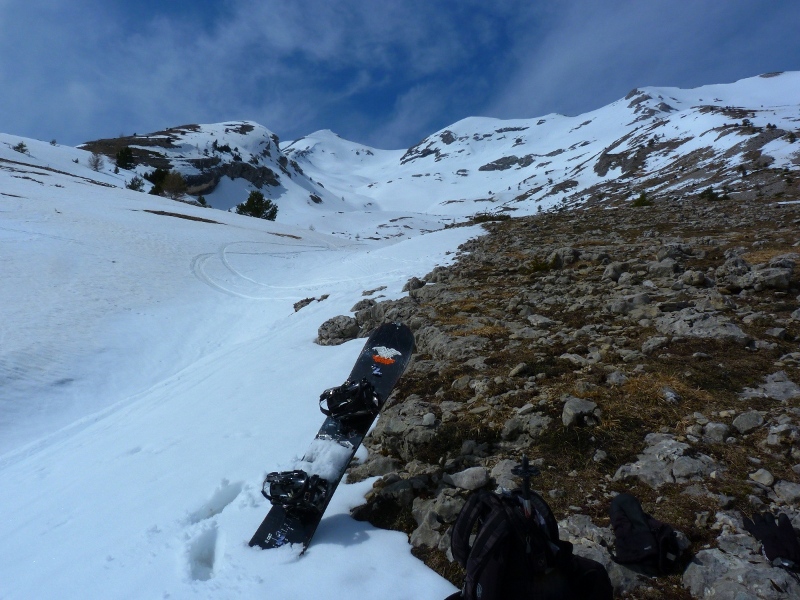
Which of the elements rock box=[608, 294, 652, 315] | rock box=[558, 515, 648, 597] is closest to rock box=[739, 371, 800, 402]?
rock box=[558, 515, 648, 597]

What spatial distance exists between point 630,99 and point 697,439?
22901 centimetres

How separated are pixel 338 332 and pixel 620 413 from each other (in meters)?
7.06

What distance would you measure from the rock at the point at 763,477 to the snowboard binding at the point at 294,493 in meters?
3.77

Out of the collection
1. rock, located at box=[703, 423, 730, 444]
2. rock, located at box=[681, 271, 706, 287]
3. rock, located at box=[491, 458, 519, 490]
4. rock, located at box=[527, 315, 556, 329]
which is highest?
rock, located at box=[681, 271, 706, 287]

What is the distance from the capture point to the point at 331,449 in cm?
471

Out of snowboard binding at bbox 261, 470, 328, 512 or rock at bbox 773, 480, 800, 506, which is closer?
rock at bbox 773, 480, 800, 506

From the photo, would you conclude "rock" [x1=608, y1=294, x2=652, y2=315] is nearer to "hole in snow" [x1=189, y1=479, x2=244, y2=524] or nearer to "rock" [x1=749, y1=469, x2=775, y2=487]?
"rock" [x1=749, y1=469, x2=775, y2=487]

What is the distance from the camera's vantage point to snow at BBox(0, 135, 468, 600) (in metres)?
3.78

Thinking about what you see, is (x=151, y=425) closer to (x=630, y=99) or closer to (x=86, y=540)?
(x=86, y=540)

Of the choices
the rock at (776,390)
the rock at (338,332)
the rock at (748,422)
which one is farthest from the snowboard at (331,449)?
the rock at (776,390)

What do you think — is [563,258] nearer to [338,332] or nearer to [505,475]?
[338,332]

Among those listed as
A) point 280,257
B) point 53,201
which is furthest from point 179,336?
point 53,201

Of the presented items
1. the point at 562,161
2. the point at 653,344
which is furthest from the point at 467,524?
the point at 562,161

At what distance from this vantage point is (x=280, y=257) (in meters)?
28.3
